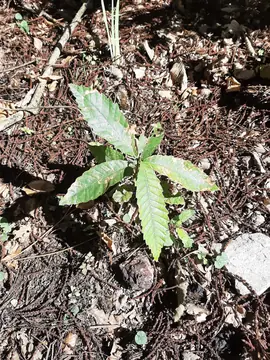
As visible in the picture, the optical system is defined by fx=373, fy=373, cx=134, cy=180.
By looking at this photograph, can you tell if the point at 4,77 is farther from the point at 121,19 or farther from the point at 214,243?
the point at 214,243

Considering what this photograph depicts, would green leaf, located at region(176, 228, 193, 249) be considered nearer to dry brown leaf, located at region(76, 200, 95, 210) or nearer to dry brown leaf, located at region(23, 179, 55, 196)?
dry brown leaf, located at region(76, 200, 95, 210)

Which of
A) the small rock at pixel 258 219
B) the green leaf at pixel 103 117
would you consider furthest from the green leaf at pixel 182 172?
the small rock at pixel 258 219

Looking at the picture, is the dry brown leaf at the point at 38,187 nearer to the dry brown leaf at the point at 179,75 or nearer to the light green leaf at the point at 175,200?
the light green leaf at the point at 175,200

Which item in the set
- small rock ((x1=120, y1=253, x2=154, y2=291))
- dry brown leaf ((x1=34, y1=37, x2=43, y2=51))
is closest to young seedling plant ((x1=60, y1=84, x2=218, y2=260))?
small rock ((x1=120, y1=253, x2=154, y2=291))

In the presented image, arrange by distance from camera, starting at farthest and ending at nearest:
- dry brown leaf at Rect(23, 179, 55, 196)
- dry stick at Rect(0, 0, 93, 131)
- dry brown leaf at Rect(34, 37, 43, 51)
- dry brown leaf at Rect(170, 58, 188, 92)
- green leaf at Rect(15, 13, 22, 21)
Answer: green leaf at Rect(15, 13, 22, 21) → dry brown leaf at Rect(34, 37, 43, 51) → dry brown leaf at Rect(170, 58, 188, 92) → dry stick at Rect(0, 0, 93, 131) → dry brown leaf at Rect(23, 179, 55, 196)

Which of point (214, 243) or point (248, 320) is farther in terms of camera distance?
point (214, 243)

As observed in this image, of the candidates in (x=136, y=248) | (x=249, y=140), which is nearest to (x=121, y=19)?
(x=249, y=140)
